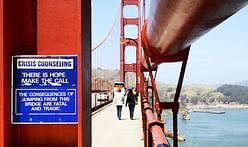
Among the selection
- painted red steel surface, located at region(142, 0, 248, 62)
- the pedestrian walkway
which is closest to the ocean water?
the pedestrian walkway

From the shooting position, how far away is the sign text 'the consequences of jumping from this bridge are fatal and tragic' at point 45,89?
8.93ft

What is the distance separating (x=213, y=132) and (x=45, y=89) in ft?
139

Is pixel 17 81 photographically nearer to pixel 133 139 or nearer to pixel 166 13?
pixel 166 13

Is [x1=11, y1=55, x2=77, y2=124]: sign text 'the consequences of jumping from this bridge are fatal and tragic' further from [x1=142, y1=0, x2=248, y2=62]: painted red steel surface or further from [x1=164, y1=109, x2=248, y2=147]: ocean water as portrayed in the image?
[x1=164, y1=109, x2=248, y2=147]: ocean water

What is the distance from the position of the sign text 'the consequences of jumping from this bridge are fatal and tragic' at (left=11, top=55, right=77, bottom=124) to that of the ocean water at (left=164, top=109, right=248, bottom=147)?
30.8 m

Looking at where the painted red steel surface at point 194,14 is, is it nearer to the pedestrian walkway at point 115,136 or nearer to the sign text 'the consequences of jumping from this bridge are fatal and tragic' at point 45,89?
the sign text 'the consequences of jumping from this bridge are fatal and tragic' at point 45,89

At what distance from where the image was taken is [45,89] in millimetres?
2717

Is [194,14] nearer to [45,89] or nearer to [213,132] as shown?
[45,89]

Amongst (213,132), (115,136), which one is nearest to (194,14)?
(115,136)

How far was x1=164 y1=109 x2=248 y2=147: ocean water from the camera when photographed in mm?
36094

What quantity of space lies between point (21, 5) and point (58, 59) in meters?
0.48

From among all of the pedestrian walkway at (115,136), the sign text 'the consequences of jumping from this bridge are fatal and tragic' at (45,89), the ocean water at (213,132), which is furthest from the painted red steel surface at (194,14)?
the ocean water at (213,132)

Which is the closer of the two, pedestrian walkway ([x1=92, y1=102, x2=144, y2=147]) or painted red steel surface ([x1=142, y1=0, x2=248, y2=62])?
painted red steel surface ([x1=142, y1=0, x2=248, y2=62])

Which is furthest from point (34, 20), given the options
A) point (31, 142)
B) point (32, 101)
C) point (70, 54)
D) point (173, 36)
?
point (173, 36)
